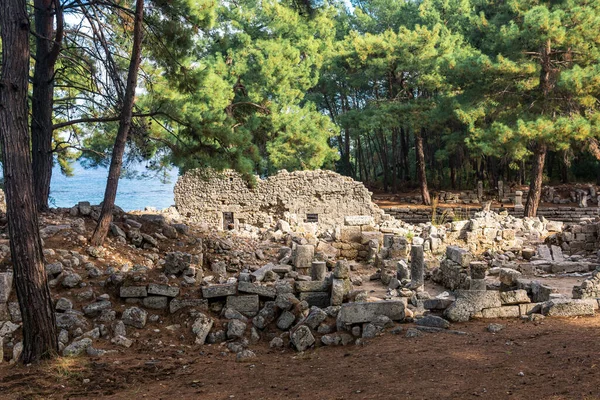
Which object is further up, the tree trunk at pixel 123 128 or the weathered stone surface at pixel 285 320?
the tree trunk at pixel 123 128

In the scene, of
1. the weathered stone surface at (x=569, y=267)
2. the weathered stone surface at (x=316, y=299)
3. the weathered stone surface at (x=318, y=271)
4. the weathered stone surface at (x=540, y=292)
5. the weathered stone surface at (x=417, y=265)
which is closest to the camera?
the weathered stone surface at (x=540, y=292)

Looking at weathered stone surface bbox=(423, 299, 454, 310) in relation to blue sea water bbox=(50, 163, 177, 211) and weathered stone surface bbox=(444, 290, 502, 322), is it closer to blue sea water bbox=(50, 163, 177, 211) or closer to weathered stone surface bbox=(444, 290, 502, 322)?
weathered stone surface bbox=(444, 290, 502, 322)

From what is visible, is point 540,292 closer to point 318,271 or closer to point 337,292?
point 337,292

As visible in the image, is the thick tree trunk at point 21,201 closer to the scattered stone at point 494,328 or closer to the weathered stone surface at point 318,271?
the weathered stone surface at point 318,271

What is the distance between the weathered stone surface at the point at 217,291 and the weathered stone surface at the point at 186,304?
0.37 feet

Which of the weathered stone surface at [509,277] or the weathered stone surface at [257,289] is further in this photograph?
the weathered stone surface at [509,277]

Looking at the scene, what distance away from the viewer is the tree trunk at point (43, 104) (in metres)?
11.3

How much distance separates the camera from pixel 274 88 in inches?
1073

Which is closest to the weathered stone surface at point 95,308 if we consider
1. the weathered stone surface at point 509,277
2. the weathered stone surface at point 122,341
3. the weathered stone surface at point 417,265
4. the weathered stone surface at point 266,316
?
the weathered stone surface at point 122,341

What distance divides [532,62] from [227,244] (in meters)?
13.9

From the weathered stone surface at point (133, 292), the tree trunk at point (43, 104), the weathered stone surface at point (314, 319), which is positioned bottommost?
the weathered stone surface at point (314, 319)

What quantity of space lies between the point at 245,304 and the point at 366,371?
2564mm

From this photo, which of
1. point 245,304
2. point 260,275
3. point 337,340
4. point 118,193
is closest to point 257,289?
point 245,304

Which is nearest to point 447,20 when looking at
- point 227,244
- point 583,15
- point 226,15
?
point 226,15
